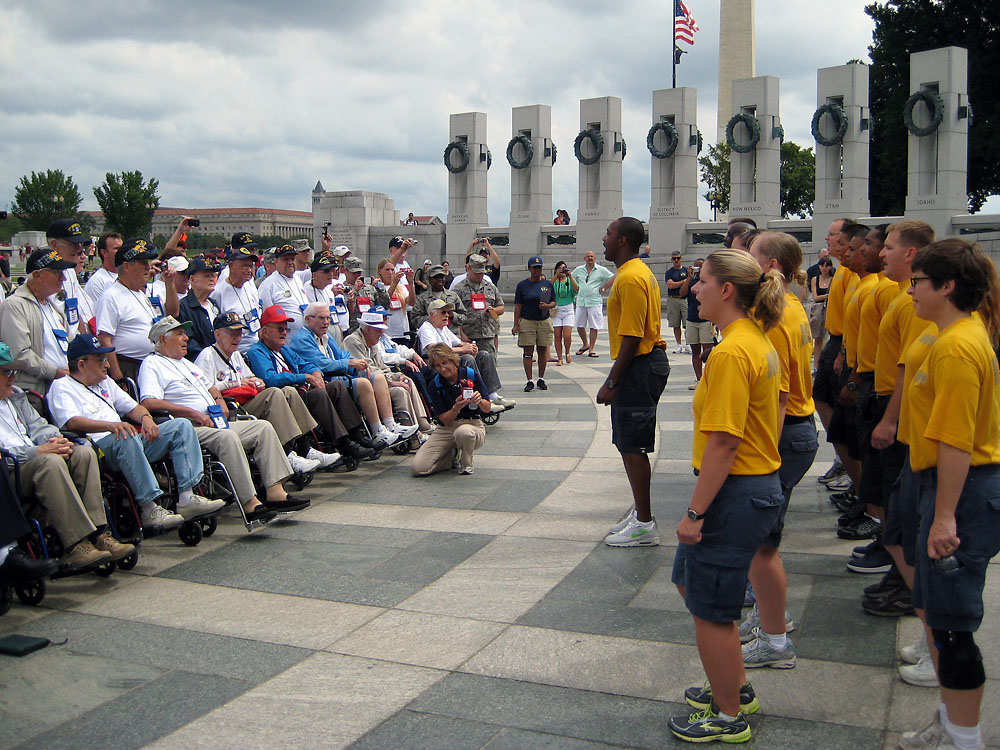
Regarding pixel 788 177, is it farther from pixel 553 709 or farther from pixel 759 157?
pixel 553 709

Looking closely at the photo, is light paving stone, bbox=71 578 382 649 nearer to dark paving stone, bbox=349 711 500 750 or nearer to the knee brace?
dark paving stone, bbox=349 711 500 750

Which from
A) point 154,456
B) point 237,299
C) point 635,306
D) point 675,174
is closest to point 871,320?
point 635,306

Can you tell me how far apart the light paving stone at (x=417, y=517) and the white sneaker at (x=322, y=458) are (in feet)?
1.49

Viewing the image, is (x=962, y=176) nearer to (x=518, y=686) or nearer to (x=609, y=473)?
(x=609, y=473)

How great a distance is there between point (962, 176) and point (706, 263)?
102 feet

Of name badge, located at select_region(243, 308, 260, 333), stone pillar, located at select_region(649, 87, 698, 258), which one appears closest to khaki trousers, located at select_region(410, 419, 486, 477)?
name badge, located at select_region(243, 308, 260, 333)

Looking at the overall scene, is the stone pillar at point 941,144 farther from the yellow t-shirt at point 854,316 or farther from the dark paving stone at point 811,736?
the dark paving stone at point 811,736

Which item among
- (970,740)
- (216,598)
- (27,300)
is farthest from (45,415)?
(970,740)

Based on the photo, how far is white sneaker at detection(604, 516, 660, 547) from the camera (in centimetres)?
625

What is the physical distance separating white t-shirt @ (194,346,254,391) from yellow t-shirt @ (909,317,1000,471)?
218 inches

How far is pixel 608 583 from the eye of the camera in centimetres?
561

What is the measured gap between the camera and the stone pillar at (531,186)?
1458 inches

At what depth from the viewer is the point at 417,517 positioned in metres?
7.22

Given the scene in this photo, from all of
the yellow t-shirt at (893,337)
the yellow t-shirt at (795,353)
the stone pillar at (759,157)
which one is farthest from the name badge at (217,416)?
the stone pillar at (759,157)
